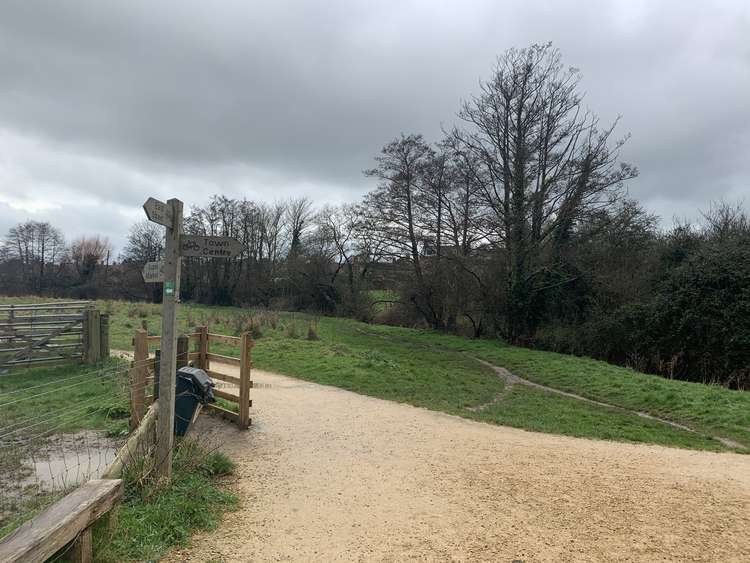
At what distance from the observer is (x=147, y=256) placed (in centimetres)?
5625

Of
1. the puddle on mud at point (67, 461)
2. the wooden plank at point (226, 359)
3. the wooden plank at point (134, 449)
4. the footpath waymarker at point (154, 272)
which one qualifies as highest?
the footpath waymarker at point (154, 272)

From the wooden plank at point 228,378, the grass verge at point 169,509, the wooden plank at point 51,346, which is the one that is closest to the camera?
the grass verge at point 169,509

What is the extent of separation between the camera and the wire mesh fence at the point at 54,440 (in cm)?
460

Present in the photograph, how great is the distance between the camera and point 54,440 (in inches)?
256

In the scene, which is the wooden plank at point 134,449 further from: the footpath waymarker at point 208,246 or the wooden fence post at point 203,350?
the wooden fence post at point 203,350

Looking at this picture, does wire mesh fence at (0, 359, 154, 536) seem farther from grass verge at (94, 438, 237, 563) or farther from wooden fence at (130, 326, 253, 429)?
grass verge at (94, 438, 237, 563)

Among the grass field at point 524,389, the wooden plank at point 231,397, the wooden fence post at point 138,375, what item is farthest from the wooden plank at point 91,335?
the wooden fence post at point 138,375

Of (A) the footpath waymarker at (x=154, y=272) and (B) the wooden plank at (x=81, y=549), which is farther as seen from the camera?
(A) the footpath waymarker at (x=154, y=272)

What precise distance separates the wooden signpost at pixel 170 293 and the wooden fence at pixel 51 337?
8857 mm

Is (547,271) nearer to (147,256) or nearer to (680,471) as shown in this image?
(680,471)

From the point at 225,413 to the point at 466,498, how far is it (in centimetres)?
420

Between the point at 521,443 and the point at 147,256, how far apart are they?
56.2 metres

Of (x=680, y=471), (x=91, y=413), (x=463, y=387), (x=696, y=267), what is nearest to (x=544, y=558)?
(x=680, y=471)

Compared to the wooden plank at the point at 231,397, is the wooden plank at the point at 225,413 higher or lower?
lower
